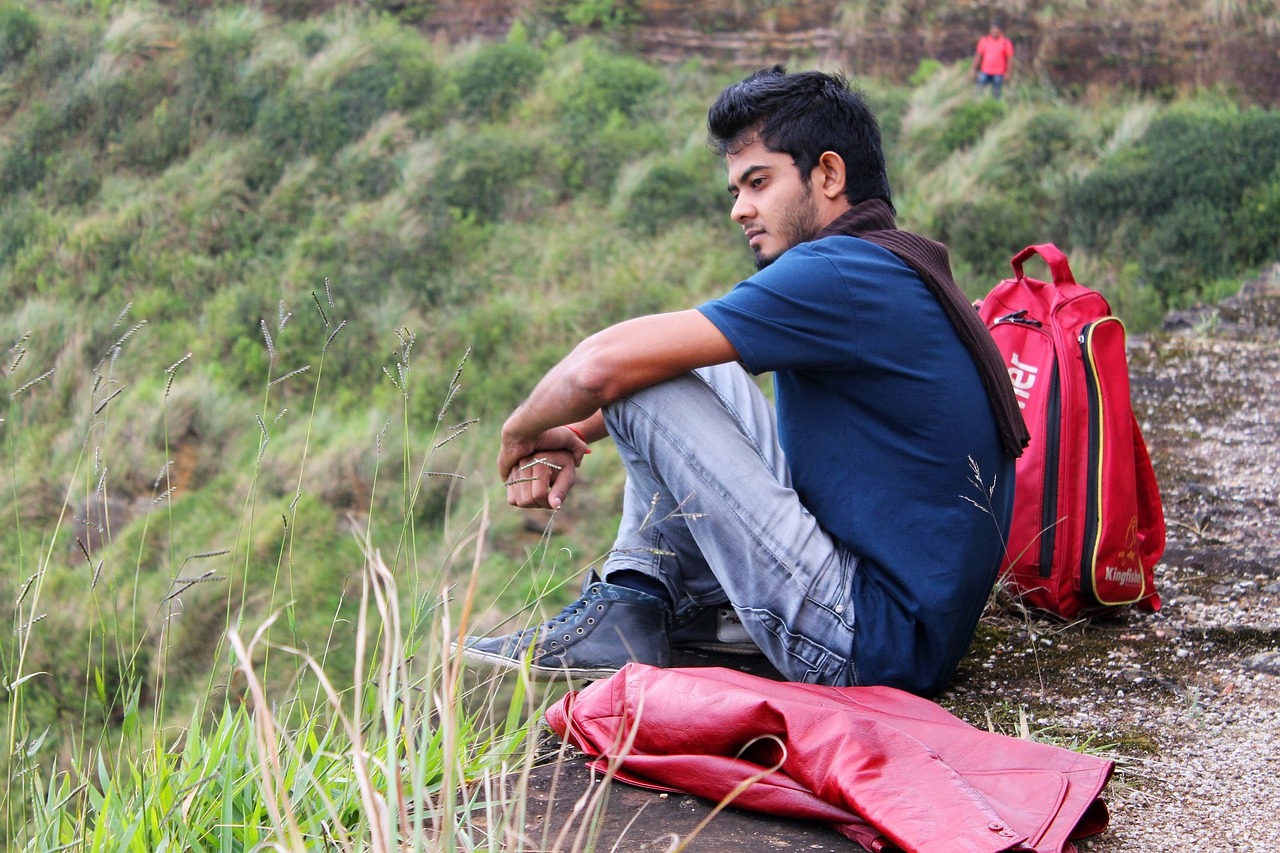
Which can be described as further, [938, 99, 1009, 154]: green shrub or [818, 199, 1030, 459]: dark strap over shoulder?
[938, 99, 1009, 154]: green shrub

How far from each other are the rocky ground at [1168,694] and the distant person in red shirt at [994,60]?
1088 centimetres

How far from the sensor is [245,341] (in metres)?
11.2

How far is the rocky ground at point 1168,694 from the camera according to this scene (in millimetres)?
1765

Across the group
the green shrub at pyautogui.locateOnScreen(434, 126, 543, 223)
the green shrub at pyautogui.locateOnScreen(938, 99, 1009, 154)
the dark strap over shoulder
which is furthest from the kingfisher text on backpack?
the green shrub at pyautogui.locateOnScreen(434, 126, 543, 223)

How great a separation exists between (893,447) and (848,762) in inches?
24.9

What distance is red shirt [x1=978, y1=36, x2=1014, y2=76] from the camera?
13852mm

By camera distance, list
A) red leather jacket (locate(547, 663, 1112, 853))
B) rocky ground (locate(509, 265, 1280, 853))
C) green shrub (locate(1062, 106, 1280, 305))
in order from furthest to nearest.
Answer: green shrub (locate(1062, 106, 1280, 305)) < rocky ground (locate(509, 265, 1280, 853)) < red leather jacket (locate(547, 663, 1112, 853))

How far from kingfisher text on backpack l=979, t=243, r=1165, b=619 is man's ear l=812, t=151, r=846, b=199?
533 millimetres

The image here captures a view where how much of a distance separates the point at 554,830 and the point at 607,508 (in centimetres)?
652

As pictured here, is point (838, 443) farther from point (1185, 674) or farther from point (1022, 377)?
point (1185, 674)

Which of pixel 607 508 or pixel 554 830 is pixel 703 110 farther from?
pixel 554 830

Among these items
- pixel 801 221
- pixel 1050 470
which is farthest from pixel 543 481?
pixel 1050 470

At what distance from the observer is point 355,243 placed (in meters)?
12.8

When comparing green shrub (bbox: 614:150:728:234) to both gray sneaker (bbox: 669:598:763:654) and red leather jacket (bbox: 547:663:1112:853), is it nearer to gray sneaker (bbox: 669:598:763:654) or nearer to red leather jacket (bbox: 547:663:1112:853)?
gray sneaker (bbox: 669:598:763:654)
